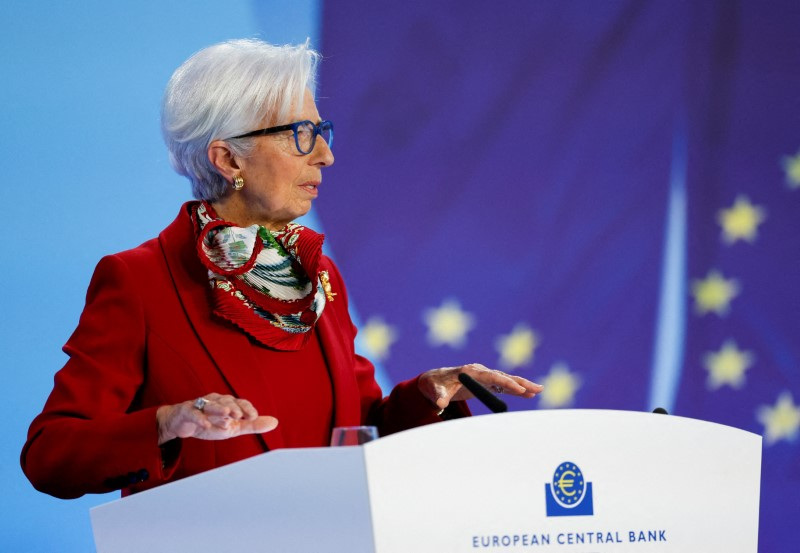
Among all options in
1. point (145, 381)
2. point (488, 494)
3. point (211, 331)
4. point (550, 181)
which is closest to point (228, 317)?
point (211, 331)

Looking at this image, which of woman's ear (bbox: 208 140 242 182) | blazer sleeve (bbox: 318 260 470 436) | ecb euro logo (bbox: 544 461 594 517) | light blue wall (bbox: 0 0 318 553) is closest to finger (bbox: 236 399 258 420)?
ecb euro logo (bbox: 544 461 594 517)

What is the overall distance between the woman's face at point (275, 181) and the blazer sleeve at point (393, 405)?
0.23 meters

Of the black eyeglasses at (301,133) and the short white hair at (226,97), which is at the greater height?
the short white hair at (226,97)

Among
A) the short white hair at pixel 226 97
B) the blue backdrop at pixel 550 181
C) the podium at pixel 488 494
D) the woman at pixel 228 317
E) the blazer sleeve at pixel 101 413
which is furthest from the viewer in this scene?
the blue backdrop at pixel 550 181

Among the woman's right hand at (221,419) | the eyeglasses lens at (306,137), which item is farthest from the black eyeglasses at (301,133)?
the woman's right hand at (221,419)

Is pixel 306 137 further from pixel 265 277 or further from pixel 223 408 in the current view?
pixel 223 408

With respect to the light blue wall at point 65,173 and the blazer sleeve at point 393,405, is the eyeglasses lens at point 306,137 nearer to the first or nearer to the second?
the blazer sleeve at point 393,405

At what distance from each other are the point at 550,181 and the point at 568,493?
201 centimetres

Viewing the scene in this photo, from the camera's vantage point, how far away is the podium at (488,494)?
1.01 metres

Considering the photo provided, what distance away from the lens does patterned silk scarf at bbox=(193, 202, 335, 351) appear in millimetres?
1766

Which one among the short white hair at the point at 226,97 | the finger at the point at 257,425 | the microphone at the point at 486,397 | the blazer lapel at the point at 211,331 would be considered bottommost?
the finger at the point at 257,425

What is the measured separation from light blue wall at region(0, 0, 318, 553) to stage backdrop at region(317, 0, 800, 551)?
52cm

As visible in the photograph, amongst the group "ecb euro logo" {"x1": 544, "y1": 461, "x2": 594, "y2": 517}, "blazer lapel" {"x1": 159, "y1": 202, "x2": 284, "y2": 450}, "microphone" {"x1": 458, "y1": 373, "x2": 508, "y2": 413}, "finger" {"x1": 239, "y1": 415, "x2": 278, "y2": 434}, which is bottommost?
"ecb euro logo" {"x1": 544, "y1": 461, "x2": 594, "y2": 517}

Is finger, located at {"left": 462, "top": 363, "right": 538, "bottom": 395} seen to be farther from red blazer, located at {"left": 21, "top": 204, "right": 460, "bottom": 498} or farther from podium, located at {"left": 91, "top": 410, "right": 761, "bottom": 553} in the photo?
podium, located at {"left": 91, "top": 410, "right": 761, "bottom": 553}
